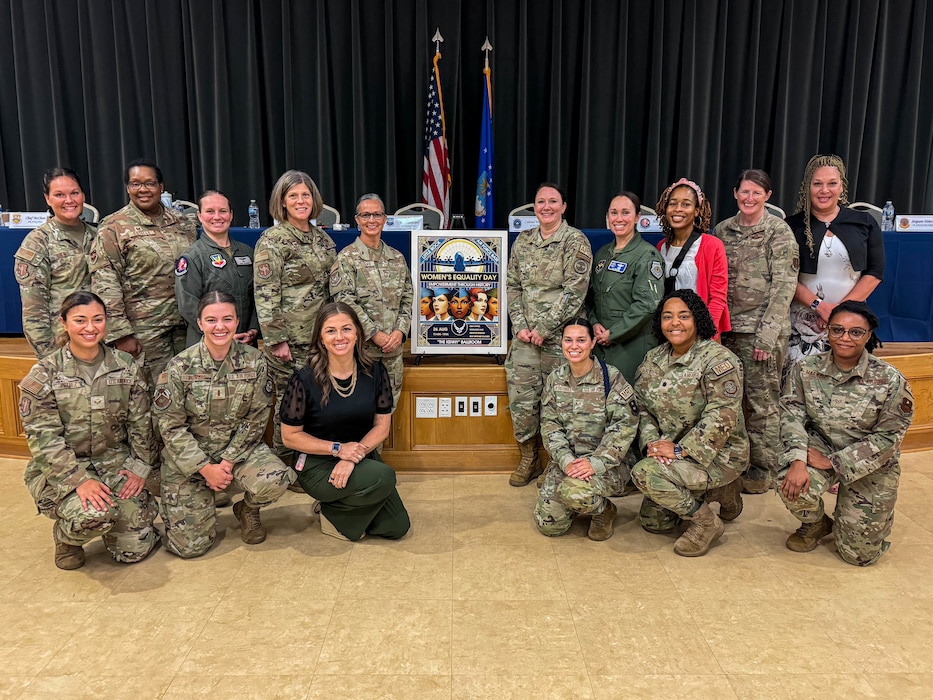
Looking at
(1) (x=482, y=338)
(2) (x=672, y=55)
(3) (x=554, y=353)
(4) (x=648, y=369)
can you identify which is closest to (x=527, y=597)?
(4) (x=648, y=369)

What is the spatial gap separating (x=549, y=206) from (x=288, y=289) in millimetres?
1396

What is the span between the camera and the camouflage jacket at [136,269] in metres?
3.16

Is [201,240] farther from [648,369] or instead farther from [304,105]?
[304,105]

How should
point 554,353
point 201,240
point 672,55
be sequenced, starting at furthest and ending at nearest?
point 672,55 → point 554,353 → point 201,240

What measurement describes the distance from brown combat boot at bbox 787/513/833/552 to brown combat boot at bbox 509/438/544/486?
4.31 ft

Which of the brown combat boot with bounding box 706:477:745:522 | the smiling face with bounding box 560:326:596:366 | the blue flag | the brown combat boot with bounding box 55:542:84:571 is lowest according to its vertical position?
the brown combat boot with bounding box 55:542:84:571

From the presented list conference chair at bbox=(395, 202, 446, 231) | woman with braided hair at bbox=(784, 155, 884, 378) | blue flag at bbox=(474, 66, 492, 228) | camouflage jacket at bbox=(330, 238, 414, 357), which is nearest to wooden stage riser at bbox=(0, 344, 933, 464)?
camouflage jacket at bbox=(330, 238, 414, 357)

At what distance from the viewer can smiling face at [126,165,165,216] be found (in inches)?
125

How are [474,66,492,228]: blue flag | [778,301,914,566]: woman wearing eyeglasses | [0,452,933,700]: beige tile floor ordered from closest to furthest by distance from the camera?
[0,452,933,700]: beige tile floor → [778,301,914,566]: woman wearing eyeglasses → [474,66,492,228]: blue flag

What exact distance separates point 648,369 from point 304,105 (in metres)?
5.18

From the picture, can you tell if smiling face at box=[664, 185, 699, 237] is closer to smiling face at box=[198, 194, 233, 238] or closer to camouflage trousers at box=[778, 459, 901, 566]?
camouflage trousers at box=[778, 459, 901, 566]

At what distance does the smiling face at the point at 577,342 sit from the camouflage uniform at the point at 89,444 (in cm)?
185

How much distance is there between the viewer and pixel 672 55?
6.77 meters

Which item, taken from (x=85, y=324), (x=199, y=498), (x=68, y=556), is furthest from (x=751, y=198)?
(x=68, y=556)
